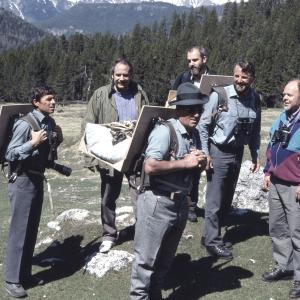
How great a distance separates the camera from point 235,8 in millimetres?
172375

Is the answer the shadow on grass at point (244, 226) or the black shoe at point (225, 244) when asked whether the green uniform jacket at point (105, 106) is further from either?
the shadow on grass at point (244, 226)

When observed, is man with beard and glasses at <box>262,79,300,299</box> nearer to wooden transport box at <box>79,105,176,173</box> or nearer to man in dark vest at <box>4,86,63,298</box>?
wooden transport box at <box>79,105,176,173</box>

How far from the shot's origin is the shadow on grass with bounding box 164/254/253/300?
8375 mm

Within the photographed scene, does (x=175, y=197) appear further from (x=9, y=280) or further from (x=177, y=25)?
(x=177, y=25)

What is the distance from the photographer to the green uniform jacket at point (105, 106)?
29.1 ft

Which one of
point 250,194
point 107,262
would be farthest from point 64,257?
point 250,194

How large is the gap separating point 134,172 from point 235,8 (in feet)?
568

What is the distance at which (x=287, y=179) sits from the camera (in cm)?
786

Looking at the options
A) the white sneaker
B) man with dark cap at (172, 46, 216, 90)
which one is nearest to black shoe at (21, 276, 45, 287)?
the white sneaker

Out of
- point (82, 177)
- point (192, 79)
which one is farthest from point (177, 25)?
point (192, 79)

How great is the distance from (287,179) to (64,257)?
443cm

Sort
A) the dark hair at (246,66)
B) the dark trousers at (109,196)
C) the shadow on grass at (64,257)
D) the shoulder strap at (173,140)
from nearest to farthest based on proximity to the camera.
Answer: the shoulder strap at (173,140), the dark hair at (246,66), the dark trousers at (109,196), the shadow on grass at (64,257)

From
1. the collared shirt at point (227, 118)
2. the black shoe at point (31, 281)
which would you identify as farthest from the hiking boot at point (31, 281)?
the collared shirt at point (227, 118)

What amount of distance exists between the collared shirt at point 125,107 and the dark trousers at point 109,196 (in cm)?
95
